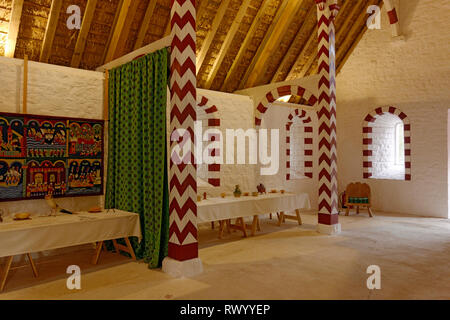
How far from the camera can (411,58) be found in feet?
26.2

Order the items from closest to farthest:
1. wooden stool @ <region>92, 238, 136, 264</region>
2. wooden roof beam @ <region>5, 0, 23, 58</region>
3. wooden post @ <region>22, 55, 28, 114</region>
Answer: wooden stool @ <region>92, 238, 136, 264</region> → wooden post @ <region>22, 55, 28, 114</region> → wooden roof beam @ <region>5, 0, 23, 58</region>

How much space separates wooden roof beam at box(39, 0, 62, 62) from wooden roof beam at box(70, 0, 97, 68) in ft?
1.13

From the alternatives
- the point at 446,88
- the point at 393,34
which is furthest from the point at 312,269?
the point at 393,34

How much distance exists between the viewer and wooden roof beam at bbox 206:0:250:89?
6.51 meters

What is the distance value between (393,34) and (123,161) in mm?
6986

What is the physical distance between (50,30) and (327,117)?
14.7ft

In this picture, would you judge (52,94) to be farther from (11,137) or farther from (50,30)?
(50,30)

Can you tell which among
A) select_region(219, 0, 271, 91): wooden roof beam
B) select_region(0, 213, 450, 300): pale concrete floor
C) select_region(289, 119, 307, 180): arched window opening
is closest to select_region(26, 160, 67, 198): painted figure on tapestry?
select_region(0, 213, 450, 300): pale concrete floor

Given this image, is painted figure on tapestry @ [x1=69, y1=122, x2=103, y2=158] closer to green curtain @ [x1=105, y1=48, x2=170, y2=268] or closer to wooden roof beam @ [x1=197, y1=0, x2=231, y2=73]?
green curtain @ [x1=105, y1=48, x2=170, y2=268]

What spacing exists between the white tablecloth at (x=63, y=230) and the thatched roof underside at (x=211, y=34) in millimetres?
2620

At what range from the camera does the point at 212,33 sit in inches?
256

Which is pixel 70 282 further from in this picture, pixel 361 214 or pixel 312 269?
pixel 361 214

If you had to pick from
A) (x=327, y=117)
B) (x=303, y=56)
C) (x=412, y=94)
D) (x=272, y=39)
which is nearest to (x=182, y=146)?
(x=327, y=117)
